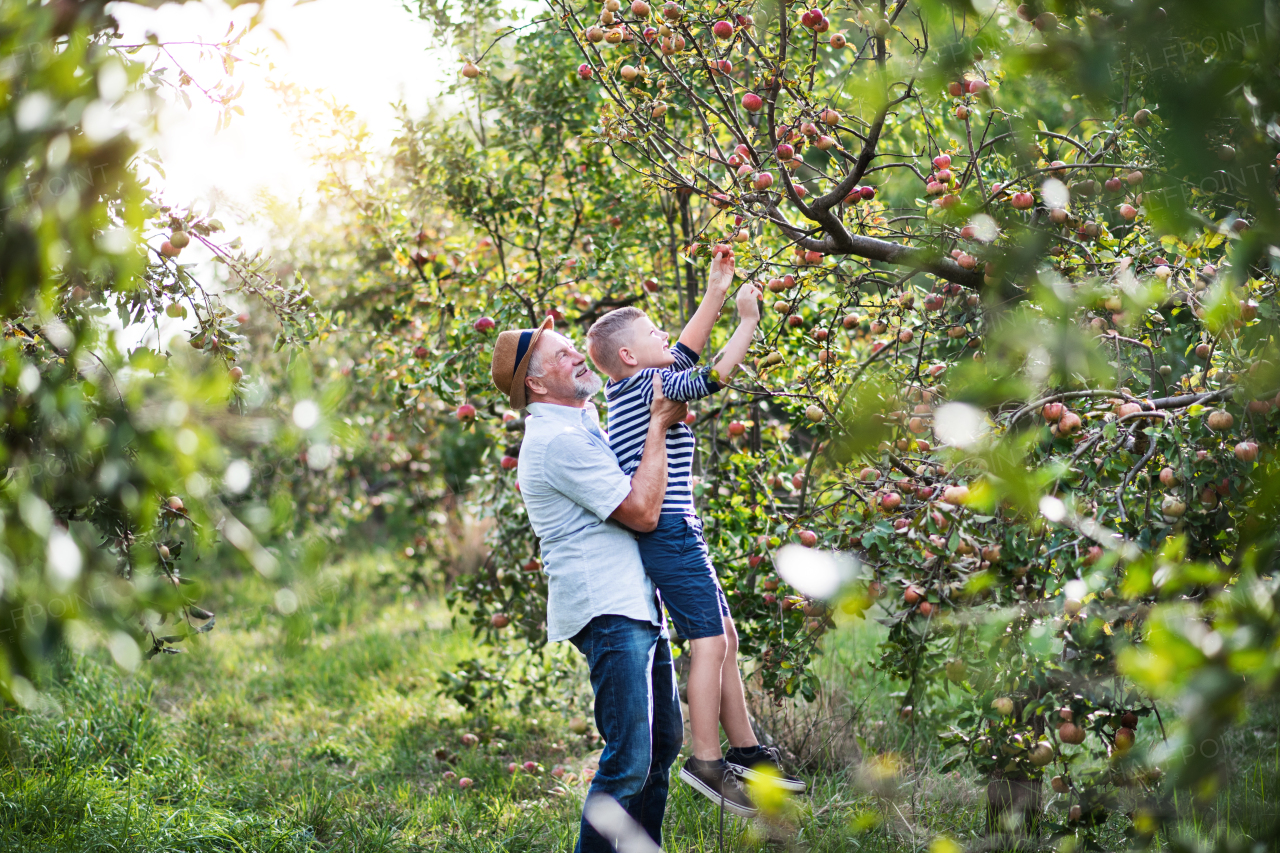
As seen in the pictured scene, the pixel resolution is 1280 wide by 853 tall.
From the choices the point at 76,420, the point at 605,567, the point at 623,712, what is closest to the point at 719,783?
the point at 623,712

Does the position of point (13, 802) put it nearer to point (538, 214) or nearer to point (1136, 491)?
point (538, 214)

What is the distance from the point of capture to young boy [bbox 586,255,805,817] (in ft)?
8.80

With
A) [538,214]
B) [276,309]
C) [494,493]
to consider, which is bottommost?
[494,493]

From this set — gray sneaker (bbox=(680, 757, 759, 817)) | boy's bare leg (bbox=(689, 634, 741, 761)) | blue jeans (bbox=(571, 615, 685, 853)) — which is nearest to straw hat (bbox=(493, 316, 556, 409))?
blue jeans (bbox=(571, 615, 685, 853))

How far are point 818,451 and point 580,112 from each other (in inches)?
80.1

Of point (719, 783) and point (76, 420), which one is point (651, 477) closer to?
point (719, 783)

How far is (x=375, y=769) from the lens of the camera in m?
4.24

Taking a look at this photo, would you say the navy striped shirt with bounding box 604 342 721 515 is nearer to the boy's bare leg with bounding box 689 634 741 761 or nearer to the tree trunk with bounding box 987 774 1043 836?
the boy's bare leg with bounding box 689 634 741 761

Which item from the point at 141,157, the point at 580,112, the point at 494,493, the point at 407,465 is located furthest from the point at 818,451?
the point at 407,465

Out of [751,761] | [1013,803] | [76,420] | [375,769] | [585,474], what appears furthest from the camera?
[375,769]

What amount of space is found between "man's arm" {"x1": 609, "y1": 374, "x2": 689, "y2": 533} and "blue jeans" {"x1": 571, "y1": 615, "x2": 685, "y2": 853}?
0.90 feet

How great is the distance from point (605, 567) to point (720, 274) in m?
0.92

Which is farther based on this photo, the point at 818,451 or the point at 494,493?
the point at 494,493

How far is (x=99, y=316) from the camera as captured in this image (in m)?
2.39
